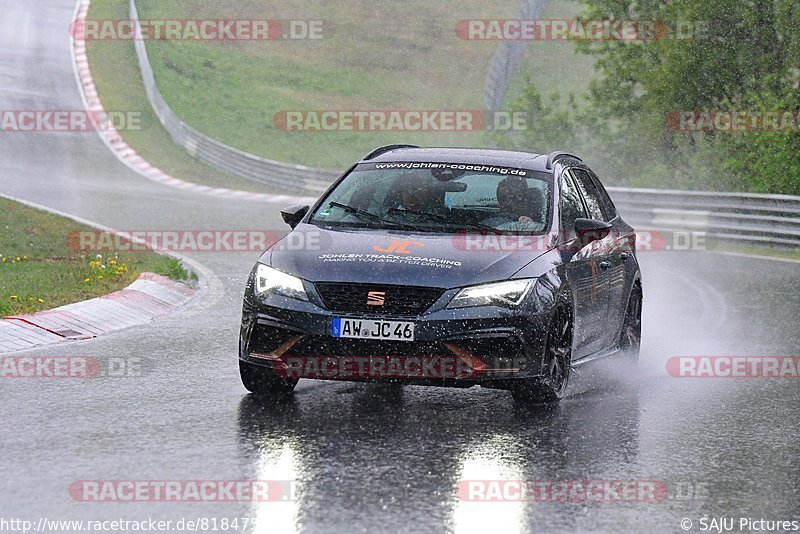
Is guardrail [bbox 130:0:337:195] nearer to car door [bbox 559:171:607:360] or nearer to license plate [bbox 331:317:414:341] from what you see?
car door [bbox 559:171:607:360]

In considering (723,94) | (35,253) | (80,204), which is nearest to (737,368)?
(35,253)

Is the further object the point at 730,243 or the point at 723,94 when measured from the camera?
the point at 723,94

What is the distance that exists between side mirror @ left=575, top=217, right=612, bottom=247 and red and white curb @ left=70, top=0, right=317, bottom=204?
55.7 feet

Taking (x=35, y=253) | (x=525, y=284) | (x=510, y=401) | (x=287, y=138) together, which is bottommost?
(x=287, y=138)

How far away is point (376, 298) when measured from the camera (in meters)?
8.25

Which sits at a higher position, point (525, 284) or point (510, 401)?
point (525, 284)

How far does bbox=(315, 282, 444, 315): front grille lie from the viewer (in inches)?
324

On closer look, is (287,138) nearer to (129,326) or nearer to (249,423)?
(129,326)

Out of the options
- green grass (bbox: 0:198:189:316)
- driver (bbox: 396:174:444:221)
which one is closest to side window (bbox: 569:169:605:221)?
driver (bbox: 396:174:444:221)

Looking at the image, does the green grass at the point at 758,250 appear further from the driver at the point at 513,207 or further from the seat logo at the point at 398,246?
the seat logo at the point at 398,246

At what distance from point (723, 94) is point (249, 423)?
26822mm

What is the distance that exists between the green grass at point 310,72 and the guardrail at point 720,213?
14875 millimetres

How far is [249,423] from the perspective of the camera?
26.7ft

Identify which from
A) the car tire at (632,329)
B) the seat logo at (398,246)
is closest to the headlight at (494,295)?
the seat logo at (398,246)
